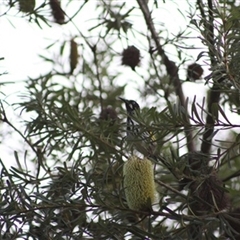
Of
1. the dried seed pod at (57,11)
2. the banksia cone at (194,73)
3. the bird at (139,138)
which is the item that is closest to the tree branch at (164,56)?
the banksia cone at (194,73)

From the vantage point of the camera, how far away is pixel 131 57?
206 cm

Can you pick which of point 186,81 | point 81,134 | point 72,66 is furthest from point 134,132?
point 72,66

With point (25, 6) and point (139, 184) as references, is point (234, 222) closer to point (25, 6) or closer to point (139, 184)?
point (139, 184)

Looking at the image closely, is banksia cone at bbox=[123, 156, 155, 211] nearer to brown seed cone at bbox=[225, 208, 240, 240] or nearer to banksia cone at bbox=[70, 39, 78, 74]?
brown seed cone at bbox=[225, 208, 240, 240]

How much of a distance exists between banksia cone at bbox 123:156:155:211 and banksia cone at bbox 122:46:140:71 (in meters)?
0.82

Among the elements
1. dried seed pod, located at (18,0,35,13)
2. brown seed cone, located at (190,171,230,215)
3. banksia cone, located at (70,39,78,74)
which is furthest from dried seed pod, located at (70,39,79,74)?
brown seed cone, located at (190,171,230,215)

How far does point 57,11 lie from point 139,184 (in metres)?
0.95

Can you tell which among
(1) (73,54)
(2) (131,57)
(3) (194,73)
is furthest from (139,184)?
(1) (73,54)

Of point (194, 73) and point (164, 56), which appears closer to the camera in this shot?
point (194, 73)

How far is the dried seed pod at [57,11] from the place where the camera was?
2.06 m

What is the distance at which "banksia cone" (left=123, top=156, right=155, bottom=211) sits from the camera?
3.99ft

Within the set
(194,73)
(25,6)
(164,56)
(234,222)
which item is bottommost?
(234,222)

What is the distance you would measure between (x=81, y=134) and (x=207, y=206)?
0.45 metres

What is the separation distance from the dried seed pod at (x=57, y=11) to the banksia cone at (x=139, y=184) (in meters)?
0.87
